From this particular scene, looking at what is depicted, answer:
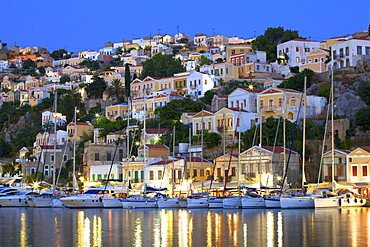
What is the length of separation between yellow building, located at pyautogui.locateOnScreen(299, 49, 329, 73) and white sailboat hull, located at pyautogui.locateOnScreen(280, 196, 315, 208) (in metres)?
44.8

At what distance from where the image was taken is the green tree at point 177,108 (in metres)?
86.0

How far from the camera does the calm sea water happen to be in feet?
92.9

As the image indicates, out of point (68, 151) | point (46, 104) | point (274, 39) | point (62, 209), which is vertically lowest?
point (62, 209)

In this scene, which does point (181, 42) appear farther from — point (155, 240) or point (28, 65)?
point (155, 240)

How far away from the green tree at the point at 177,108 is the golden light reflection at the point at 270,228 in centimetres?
4254

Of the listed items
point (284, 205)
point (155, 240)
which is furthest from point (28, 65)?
point (155, 240)

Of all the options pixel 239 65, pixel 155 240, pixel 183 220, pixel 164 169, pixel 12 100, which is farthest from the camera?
pixel 12 100

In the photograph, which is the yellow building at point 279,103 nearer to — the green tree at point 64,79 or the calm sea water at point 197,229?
the calm sea water at point 197,229

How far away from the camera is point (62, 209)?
181ft

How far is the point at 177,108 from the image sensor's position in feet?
282

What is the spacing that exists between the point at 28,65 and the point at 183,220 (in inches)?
6264

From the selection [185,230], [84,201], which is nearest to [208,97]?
[84,201]

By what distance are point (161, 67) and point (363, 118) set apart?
60.6 meters

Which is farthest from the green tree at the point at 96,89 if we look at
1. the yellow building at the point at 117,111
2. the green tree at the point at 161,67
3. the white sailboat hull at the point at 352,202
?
the white sailboat hull at the point at 352,202
